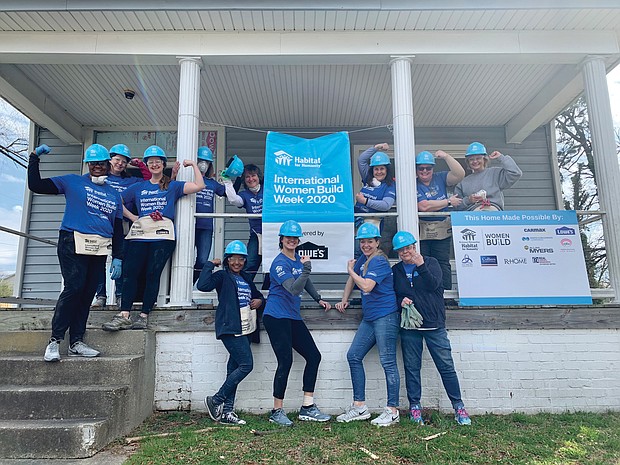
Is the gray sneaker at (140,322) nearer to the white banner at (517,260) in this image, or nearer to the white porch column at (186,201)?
the white porch column at (186,201)

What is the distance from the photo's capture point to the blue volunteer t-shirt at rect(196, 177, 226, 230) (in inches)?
191

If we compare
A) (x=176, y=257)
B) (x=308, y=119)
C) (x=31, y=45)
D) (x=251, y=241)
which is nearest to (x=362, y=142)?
(x=308, y=119)

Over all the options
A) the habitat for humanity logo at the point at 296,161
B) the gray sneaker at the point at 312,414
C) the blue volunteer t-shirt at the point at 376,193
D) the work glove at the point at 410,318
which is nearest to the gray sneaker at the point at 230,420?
the gray sneaker at the point at 312,414

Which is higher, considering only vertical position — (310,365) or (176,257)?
(176,257)

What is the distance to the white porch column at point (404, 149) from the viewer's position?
465 centimetres

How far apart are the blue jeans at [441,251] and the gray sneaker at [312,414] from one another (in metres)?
1.82

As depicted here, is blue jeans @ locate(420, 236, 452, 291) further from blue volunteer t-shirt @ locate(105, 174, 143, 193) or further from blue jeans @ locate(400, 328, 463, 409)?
blue volunteer t-shirt @ locate(105, 174, 143, 193)

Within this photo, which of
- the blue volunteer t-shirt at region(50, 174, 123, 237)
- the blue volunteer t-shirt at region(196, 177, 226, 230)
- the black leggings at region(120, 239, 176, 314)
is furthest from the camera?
the blue volunteer t-shirt at region(196, 177, 226, 230)

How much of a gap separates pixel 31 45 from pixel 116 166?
1.86 metres

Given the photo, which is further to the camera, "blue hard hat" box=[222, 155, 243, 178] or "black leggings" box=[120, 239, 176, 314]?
"blue hard hat" box=[222, 155, 243, 178]

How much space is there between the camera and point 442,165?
7547 millimetres

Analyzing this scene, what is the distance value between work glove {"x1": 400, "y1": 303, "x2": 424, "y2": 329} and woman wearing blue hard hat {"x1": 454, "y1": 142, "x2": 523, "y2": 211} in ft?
4.74

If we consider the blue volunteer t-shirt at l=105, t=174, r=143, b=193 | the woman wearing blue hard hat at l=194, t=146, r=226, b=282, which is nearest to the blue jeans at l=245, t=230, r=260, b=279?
the woman wearing blue hard hat at l=194, t=146, r=226, b=282

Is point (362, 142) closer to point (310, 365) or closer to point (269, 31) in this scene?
point (269, 31)
